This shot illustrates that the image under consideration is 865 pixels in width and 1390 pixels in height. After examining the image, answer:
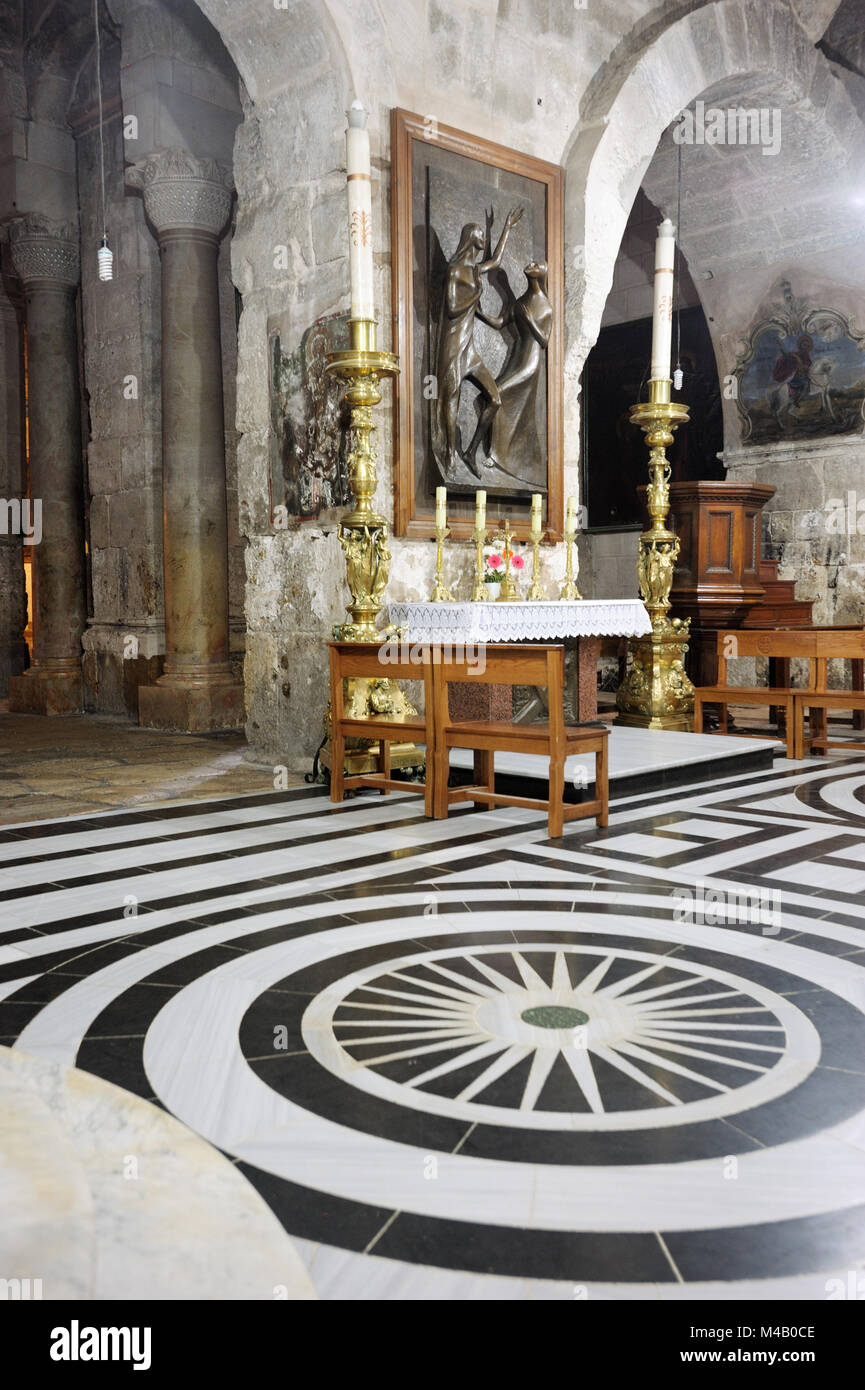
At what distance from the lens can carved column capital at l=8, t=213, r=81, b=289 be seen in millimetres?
9867

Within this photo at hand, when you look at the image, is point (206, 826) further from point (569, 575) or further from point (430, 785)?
point (569, 575)

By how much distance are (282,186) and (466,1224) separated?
5747mm

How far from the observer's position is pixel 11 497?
11.6 metres

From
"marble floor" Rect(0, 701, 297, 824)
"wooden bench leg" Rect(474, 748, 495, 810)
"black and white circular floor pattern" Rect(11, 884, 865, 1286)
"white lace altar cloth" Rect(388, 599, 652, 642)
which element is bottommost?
"black and white circular floor pattern" Rect(11, 884, 865, 1286)

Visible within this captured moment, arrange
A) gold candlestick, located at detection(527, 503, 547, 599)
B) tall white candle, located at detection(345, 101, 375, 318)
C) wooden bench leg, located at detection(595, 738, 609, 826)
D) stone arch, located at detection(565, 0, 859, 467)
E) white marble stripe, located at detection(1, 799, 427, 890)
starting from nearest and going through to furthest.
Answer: white marble stripe, located at detection(1, 799, 427, 890) < wooden bench leg, located at detection(595, 738, 609, 826) < tall white candle, located at detection(345, 101, 375, 318) < gold candlestick, located at detection(527, 503, 547, 599) < stone arch, located at detection(565, 0, 859, 467)

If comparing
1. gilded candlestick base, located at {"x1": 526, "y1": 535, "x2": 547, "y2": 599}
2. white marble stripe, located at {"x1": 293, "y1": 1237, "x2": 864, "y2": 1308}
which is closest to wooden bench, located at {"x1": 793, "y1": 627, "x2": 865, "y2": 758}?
gilded candlestick base, located at {"x1": 526, "y1": 535, "x2": 547, "y2": 599}

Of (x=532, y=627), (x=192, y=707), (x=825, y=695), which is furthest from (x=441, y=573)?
(x=192, y=707)

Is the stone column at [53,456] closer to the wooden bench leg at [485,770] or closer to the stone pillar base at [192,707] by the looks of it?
the stone pillar base at [192,707]

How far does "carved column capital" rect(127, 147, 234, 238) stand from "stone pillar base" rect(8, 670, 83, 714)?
389 cm

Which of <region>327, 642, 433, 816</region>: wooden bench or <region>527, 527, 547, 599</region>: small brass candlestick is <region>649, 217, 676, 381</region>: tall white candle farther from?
<region>327, 642, 433, 816</region>: wooden bench

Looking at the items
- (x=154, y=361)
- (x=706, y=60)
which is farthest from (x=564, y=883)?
(x=154, y=361)

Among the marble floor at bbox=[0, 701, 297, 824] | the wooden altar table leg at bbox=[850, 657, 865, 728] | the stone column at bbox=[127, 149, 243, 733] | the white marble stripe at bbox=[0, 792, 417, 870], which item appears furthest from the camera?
the stone column at bbox=[127, 149, 243, 733]

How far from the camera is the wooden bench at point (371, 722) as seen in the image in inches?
187

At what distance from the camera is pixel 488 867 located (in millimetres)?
3848
